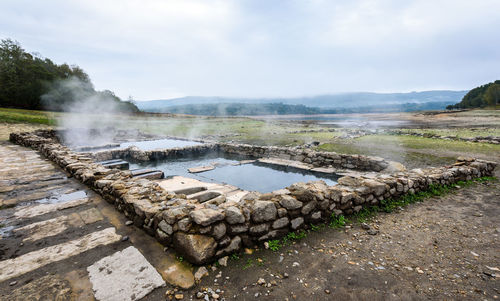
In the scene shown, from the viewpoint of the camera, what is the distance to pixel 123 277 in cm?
232

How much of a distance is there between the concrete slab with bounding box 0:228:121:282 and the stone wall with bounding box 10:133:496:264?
455mm

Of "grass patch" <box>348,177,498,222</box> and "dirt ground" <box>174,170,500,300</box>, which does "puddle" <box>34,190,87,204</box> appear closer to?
"dirt ground" <box>174,170,500,300</box>

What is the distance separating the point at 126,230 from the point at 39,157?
8.20 m

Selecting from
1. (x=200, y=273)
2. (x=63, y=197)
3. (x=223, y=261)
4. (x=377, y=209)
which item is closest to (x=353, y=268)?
(x=223, y=261)

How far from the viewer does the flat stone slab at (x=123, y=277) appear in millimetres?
2108

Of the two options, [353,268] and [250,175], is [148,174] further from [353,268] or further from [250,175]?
[353,268]

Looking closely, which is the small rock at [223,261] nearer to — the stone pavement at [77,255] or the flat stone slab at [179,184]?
the stone pavement at [77,255]

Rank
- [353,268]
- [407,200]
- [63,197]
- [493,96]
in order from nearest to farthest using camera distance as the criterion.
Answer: [353,268]
[63,197]
[407,200]
[493,96]

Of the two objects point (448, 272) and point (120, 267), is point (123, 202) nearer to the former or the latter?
point (120, 267)

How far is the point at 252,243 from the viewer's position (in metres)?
3.01

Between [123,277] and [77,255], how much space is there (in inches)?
33.1

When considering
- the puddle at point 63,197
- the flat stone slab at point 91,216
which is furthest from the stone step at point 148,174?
the flat stone slab at point 91,216

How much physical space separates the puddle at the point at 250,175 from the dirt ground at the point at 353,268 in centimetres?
361

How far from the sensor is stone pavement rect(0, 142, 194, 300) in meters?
2.15
